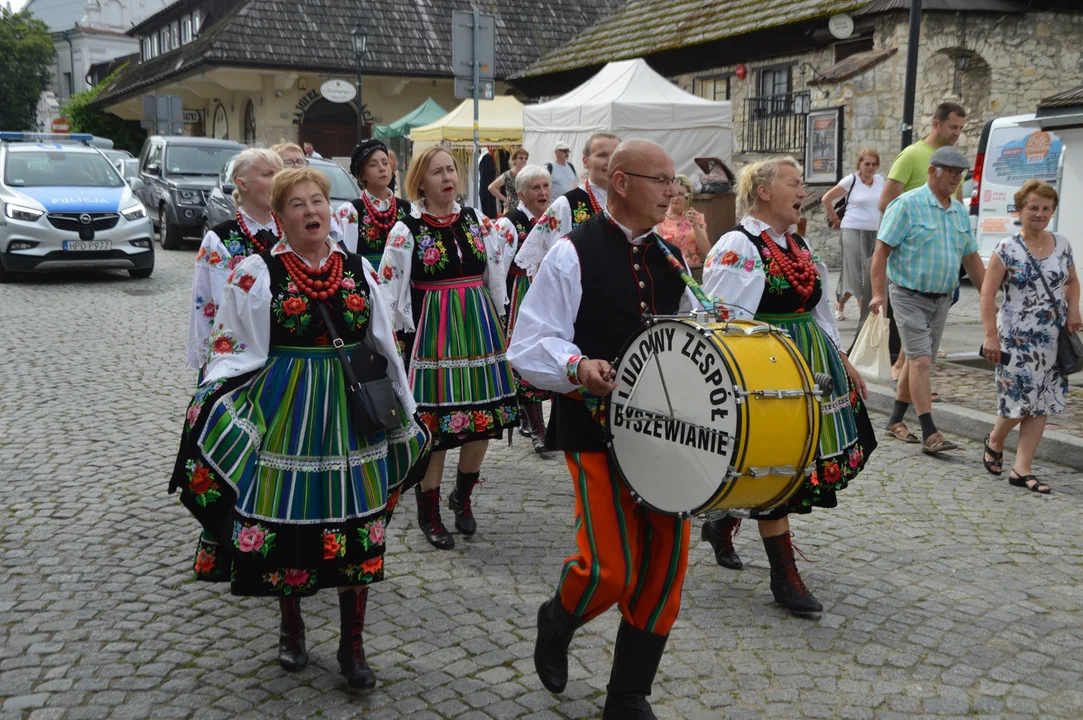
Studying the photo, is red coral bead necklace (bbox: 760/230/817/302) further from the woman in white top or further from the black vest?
the woman in white top

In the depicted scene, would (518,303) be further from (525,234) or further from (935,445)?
(935,445)

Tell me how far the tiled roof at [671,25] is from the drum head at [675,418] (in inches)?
602

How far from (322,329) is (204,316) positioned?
134 cm

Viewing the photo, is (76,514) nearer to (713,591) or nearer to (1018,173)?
(713,591)

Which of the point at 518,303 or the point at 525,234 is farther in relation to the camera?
the point at 525,234

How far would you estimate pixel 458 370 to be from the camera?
5559mm

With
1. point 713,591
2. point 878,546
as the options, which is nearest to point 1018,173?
point 878,546

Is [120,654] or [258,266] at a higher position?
[258,266]

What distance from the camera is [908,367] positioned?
24.2 feet

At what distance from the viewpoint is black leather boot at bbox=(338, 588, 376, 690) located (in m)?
3.82

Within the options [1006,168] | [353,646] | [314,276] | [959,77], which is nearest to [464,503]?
[353,646]

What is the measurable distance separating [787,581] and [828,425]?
25.4 inches

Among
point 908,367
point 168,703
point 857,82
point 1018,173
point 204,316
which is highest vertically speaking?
point 857,82

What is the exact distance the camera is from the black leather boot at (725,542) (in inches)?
202
